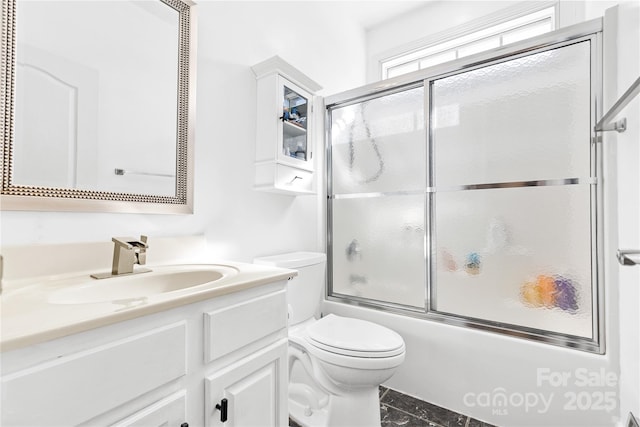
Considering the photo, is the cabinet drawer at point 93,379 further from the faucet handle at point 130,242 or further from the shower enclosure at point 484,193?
the shower enclosure at point 484,193

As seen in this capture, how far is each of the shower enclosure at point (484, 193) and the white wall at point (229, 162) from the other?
552 mm

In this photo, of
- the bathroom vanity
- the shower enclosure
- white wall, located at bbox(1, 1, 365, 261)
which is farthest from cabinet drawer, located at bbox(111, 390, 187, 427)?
the shower enclosure

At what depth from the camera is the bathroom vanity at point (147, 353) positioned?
47 cm

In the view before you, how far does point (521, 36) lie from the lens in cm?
208

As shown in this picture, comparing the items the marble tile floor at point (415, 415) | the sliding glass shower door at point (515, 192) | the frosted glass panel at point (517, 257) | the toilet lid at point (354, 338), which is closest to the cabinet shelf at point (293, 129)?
the sliding glass shower door at point (515, 192)

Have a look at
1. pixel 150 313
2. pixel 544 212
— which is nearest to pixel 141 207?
pixel 150 313

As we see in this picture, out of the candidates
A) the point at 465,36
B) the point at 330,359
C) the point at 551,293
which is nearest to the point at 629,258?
the point at 551,293

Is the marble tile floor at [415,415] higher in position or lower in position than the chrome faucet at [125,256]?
lower

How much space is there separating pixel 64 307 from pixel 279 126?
3.74 feet

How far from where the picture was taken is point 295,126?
→ 1.60m

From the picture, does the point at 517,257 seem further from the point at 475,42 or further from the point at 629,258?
A: the point at 475,42

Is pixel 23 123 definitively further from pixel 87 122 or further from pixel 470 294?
pixel 470 294

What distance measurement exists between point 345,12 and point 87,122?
2.07 metres

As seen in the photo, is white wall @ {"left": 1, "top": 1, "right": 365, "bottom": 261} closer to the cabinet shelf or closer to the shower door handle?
the cabinet shelf
